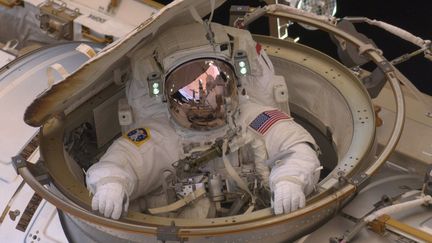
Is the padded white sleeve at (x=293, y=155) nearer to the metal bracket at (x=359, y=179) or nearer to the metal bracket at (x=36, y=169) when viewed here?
the metal bracket at (x=359, y=179)

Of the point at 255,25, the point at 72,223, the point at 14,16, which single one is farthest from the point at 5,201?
the point at 255,25

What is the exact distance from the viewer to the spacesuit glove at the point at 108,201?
2227mm

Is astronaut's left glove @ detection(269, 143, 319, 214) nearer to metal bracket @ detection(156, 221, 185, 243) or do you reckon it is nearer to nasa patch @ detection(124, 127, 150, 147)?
metal bracket @ detection(156, 221, 185, 243)

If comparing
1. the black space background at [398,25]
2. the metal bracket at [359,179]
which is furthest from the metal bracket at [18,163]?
the black space background at [398,25]

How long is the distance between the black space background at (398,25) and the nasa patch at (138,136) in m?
1.68

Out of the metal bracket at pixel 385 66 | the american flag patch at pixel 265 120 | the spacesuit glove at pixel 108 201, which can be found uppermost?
the metal bracket at pixel 385 66

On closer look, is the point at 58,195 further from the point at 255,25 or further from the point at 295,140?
the point at 255,25

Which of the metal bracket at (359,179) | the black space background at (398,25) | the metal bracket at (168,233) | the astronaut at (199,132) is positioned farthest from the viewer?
the black space background at (398,25)

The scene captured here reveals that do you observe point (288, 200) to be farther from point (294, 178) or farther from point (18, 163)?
point (18, 163)

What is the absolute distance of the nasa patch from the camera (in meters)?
2.50

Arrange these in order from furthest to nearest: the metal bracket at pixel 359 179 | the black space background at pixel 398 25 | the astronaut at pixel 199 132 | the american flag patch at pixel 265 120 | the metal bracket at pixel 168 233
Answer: the black space background at pixel 398 25 → the american flag patch at pixel 265 120 → the astronaut at pixel 199 132 → the metal bracket at pixel 359 179 → the metal bracket at pixel 168 233

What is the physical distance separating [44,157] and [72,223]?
212 millimetres

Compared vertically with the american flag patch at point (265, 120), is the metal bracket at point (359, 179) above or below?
above

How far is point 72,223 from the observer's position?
2494mm
